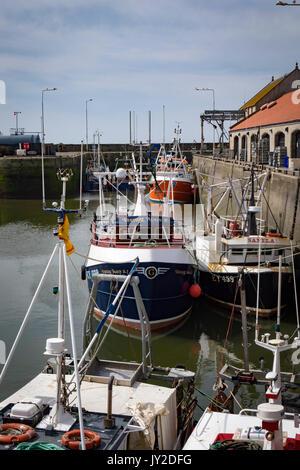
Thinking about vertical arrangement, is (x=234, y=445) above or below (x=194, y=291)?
above

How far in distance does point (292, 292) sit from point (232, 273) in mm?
3495

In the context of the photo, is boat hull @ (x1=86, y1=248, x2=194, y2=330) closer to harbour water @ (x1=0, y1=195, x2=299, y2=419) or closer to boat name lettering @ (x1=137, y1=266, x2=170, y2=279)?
boat name lettering @ (x1=137, y1=266, x2=170, y2=279)

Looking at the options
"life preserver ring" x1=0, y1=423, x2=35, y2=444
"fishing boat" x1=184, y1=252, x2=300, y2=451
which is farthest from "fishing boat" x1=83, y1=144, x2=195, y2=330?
"life preserver ring" x1=0, y1=423, x2=35, y2=444

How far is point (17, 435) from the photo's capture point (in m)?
9.42

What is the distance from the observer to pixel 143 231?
2206cm

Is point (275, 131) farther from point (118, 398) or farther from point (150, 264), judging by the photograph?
point (118, 398)

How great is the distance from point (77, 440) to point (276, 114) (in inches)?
1752

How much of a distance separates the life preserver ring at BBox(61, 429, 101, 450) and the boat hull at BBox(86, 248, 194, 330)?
397 inches

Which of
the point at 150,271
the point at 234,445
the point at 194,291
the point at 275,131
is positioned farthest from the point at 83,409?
the point at 275,131

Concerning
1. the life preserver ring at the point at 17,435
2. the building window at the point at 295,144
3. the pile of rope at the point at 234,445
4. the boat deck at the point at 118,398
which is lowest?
the boat deck at the point at 118,398

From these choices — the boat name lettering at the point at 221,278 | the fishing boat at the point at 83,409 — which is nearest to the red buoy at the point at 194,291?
the boat name lettering at the point at 221,278

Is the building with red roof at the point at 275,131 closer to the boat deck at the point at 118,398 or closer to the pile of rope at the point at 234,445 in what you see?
the boat deck at the point at 118,398

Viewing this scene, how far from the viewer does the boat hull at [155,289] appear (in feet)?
65.5
